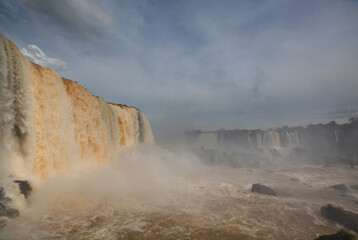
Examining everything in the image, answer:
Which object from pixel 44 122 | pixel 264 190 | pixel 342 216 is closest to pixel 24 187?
pixel 44 122

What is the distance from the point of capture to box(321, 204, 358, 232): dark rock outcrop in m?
6.54

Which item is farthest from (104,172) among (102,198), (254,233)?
(254,233)

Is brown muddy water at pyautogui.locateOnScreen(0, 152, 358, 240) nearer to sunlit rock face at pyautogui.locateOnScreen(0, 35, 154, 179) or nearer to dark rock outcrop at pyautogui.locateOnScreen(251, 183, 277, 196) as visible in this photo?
dark rock outcrop at pyautogui.locateOnScreen(251, 183, 277, 196)

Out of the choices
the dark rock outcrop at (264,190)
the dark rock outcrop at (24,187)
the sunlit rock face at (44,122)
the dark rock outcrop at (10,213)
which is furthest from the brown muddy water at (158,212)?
the sunlit rock face at (44,122)

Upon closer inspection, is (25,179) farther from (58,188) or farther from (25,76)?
(25,76)

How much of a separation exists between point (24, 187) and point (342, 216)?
1296cm

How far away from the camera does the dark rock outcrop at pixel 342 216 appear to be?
6.54 m

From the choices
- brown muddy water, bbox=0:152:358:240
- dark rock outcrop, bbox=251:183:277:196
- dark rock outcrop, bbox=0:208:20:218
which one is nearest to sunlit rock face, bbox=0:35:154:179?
brown muddy water, bbox=0:152:358:240

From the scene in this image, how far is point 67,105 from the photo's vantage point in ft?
31.2

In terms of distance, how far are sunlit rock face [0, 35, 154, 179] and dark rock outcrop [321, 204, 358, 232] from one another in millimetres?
13040

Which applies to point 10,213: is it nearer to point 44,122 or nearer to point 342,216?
point 44,122

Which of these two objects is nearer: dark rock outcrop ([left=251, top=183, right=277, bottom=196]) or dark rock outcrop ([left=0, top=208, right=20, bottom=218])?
dark rock outcrop ([left=0, top=208, right=20, bottom=218])

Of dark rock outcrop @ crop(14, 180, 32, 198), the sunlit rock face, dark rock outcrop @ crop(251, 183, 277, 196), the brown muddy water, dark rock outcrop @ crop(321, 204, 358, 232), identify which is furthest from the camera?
dark rock outcrop @ crop(251, 183, 277, 196)

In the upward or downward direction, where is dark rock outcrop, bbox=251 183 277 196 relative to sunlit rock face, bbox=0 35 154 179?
downward
